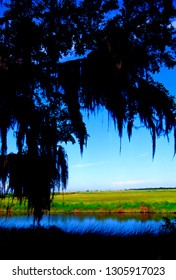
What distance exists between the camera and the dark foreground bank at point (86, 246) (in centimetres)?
720

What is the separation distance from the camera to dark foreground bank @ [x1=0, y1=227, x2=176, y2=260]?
720 cm

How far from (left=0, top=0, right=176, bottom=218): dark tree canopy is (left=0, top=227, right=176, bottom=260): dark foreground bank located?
7.15 feet

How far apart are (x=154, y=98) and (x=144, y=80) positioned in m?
0.65

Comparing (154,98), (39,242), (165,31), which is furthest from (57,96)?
(39,242)

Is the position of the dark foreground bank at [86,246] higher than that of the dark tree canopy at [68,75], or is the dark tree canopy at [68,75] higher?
the dark tree canopy at [68,75]

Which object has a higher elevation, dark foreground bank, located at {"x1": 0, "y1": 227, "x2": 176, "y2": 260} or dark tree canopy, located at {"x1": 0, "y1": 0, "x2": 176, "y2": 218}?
dark tree canopy, located at {"x1": 0, "y1": 0, "x2": 176, "y2": 218}

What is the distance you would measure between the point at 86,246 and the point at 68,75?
4.77 m

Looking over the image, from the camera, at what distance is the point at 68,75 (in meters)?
10.2

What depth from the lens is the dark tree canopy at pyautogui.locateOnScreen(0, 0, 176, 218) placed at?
9742mm

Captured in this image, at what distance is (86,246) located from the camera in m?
7.81

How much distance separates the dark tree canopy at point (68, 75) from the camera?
32.0 ft

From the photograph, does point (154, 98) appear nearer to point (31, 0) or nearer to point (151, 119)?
point (151, 119)

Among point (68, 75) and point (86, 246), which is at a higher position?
point (68, 75)

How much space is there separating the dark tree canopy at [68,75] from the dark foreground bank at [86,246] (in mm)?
2180
